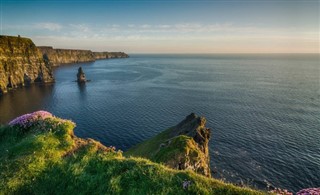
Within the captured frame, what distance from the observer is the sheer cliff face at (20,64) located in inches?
4813

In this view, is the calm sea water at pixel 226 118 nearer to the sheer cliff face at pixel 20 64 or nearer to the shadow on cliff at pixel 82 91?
the shadow on cliff at pixel 82 91

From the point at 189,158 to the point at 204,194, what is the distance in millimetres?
12221

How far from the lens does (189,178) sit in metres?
11.0

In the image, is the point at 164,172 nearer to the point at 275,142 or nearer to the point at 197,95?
the point at 275,142

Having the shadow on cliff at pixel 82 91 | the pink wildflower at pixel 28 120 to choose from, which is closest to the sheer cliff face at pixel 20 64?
the shadow on cliff at pixel 82 91

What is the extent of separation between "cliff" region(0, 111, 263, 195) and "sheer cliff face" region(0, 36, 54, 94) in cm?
11939

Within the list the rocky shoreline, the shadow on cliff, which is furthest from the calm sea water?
the rocky shoreline


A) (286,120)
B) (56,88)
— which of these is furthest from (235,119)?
(56,88)

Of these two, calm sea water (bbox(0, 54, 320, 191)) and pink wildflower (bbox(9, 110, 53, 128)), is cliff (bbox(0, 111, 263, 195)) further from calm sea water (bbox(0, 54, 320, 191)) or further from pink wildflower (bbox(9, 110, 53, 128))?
calm sea water (bbox(0, 54, 320, 191))

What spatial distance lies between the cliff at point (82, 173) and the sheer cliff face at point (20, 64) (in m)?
119

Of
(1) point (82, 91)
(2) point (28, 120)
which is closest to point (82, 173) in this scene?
(2) point (28, 120)

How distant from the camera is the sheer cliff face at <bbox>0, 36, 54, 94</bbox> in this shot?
122m

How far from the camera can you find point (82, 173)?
12.1 metres

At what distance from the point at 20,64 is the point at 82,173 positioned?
149 meters
